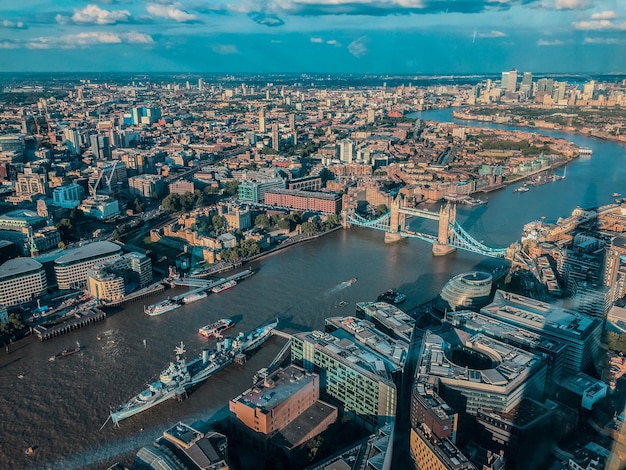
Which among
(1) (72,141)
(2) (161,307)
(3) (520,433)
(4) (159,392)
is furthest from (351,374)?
(1) (72,141)

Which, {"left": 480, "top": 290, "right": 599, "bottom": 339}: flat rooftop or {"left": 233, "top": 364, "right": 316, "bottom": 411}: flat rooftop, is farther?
{"left": 480, "top": 290, "right": 599, "bottom": 339}: flat rooftop

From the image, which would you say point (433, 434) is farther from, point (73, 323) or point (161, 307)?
point (73, 323)

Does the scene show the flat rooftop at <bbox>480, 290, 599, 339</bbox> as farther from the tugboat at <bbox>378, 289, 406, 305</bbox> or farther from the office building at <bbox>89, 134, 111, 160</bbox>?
the office building at <bbox>89, 134, 111, 160</bbox>

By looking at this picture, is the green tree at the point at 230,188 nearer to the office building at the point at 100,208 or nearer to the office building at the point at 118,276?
the office building at the point at 100,208

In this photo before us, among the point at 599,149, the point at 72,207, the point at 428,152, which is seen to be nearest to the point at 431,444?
the point at 72,207

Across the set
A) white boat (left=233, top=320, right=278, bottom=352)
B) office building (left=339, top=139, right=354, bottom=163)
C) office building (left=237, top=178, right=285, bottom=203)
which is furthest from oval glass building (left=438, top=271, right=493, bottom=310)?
office building (left=339, top=139, right=354, bottom=163)

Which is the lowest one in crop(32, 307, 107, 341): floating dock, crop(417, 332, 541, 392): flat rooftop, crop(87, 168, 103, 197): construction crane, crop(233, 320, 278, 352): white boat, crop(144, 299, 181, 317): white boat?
crop(32, 307, 107, 341): floating dock

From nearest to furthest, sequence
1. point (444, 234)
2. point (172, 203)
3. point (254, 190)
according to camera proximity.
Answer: point (444, 234) → point (172, 203) → point (254, 190)
